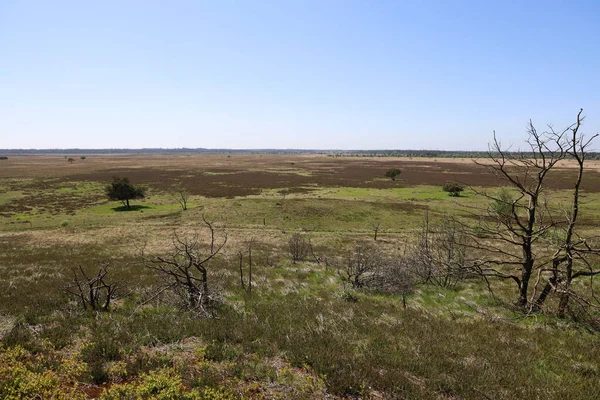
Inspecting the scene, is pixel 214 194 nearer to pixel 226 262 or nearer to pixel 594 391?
pixel 226 262

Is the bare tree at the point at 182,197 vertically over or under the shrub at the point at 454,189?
under

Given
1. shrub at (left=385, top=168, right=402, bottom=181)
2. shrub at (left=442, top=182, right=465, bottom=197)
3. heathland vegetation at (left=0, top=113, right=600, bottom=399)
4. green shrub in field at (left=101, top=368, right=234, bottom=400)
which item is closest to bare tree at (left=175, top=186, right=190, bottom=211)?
heathland vegetation at (left=0, top=113, right=600, bottom=399)

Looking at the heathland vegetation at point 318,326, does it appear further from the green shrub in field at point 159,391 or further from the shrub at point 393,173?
the shrub at point 393,173

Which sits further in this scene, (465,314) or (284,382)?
(465,314)

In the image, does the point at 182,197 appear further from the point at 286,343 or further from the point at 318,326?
the point at 286,343

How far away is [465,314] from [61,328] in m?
12.4

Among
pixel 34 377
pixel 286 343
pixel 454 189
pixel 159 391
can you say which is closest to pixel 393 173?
pixel 454 189

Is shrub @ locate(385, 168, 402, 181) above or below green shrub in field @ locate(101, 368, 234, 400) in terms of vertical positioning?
above

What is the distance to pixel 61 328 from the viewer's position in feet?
26.1

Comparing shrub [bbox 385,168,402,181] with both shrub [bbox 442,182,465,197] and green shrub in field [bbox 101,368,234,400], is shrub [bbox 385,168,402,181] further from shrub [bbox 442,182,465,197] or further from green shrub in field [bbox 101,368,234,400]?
green shrub in field [bbox 101,368,234,400]

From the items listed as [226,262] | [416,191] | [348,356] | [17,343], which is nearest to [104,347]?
[17,343]

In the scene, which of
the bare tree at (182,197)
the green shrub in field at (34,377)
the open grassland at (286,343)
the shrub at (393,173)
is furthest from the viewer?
the shrub at (393,173)

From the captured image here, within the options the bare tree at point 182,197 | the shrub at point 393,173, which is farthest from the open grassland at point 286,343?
the shrub at point 393,173

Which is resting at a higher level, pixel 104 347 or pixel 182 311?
pixel 104 347
